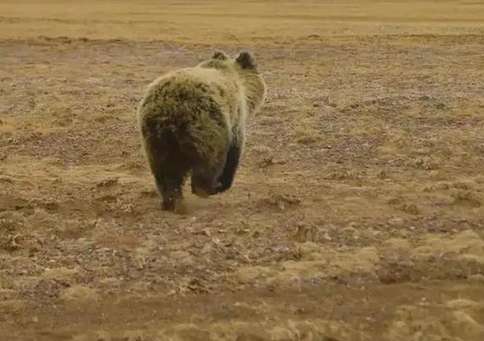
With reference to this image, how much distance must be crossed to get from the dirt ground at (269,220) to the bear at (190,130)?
15.2 inches

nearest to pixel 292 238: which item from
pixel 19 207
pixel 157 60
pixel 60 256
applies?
pixel 60 256

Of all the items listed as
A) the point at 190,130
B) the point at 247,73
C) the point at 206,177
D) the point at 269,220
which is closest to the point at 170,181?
the point at 206,177

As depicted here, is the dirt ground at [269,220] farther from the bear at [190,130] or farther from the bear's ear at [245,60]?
the bear's ear at [245,60]

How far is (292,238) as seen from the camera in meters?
8.15

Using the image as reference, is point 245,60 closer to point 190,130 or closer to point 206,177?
point 206,177

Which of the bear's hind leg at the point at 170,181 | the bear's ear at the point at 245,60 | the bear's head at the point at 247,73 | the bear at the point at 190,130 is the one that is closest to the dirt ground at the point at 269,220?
the bear's hind leg at the point at 170,181

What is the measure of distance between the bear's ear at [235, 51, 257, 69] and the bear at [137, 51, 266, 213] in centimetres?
84

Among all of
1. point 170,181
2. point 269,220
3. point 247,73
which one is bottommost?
point 269,220

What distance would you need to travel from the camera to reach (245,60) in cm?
988

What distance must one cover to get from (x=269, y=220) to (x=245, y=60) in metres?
2.09

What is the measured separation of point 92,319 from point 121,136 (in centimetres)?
632

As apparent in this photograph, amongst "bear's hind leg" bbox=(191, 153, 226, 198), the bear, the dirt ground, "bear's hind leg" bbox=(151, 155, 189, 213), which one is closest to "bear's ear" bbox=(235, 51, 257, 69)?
the bear

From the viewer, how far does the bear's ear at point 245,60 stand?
9.83 meters

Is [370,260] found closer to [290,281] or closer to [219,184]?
[290,281]
